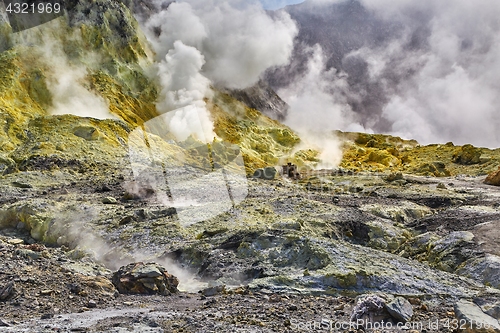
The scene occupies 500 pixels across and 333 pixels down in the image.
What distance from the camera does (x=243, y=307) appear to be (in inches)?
320

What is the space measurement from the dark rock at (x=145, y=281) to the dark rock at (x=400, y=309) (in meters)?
4.77

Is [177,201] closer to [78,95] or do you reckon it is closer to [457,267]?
[457,267]

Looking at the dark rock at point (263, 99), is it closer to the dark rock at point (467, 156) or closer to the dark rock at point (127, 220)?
the dark rock at point (467, 156)

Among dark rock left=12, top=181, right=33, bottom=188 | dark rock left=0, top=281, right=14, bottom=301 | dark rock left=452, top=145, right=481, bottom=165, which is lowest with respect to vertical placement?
dark rock left=0, top=281, right=14, bottom=301

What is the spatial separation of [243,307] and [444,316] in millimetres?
3688

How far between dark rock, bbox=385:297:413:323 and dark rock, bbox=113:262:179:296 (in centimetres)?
477

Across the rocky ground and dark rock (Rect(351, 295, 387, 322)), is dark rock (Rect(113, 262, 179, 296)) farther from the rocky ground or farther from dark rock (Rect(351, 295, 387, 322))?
dark rock (Rect(351, 295, 387, 322))

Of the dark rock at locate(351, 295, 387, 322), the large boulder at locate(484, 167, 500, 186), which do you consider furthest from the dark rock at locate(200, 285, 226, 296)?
the large boulder at locate(484, 167, 500, 186)

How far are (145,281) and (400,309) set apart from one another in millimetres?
5394

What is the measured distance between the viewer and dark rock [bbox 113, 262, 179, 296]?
9438 millimetres

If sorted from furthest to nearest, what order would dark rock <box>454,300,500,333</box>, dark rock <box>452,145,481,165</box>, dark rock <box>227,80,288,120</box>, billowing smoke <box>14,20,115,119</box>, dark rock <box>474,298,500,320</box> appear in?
dark rock <box>227,80,288,120</box> → dark rock <box>452,145,481,165</box> → billowing smoke <box>14,20,115,119</box> → dark rock <box>474,298,500,320</box> → dark rock <box>454,300,500,333</box>

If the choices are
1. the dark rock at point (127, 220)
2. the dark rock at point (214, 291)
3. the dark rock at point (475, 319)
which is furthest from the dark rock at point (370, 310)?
the dark rock at point (127, 220)

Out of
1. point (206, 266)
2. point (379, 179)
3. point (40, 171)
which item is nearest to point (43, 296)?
point (206, 266)

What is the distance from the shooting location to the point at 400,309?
7551mm
